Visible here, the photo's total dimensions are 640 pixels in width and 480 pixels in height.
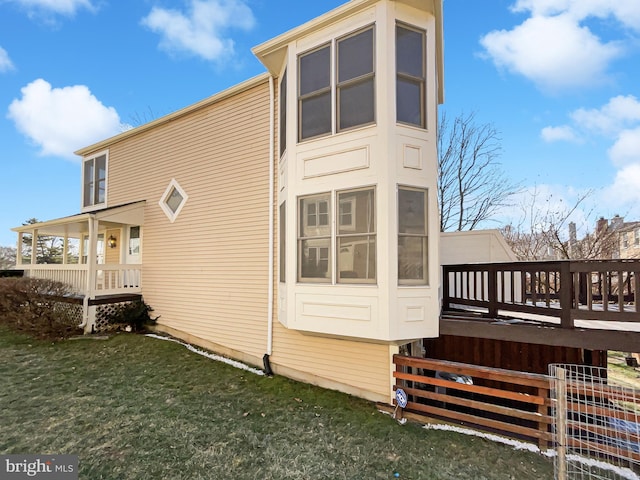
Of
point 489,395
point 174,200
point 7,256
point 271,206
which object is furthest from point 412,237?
point 7,256

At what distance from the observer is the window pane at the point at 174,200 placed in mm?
8695

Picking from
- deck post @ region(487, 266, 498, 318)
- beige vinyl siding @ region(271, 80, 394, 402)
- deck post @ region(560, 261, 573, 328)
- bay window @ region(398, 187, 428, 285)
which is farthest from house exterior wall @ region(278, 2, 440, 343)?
deck post @ region(560, 261, 573, 328)

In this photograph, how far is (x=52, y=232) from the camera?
11672mm

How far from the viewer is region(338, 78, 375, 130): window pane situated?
5.03 metres

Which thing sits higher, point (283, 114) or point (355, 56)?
point (355, 56)

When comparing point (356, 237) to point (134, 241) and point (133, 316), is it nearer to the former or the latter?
point (133, 316)

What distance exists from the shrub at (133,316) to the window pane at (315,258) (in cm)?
580

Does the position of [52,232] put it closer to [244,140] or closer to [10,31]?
[10,31]

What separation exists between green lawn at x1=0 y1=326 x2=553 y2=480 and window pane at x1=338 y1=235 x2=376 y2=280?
218cm

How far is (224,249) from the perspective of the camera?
7.55 metres

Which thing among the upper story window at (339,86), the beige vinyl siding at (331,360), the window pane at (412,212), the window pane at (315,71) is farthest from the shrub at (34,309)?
the window pane at (412,212)

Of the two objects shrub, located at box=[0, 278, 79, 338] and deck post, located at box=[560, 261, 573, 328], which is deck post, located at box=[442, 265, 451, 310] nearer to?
deck post, located at box=[560, 261, 573, 328]

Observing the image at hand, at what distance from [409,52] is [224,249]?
550cm

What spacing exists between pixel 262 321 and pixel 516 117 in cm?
1572
